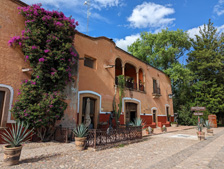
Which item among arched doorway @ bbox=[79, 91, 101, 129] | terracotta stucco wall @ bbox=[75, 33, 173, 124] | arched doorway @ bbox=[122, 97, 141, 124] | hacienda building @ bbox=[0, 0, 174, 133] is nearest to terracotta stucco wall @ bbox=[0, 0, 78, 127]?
hacienda building @ bbox=[0, 0, 174, 133]

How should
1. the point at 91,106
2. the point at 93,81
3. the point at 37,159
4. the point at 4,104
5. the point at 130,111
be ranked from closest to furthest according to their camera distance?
the point at 37,159 → the point at 4,104 → the point at 91,106 → the point at 93,81 → the point at 130,111

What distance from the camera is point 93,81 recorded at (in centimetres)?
1084

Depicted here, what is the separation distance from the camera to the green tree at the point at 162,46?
2663 cm

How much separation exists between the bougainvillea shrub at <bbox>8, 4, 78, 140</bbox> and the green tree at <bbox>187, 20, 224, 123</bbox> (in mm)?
21371

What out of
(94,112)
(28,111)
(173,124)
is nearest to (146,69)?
(173,124)

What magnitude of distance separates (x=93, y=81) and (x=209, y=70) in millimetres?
21711

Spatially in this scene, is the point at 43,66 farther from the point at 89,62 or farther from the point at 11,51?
the point at 89,62

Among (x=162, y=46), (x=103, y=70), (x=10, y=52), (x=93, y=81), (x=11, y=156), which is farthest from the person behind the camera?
(x=162, y=46)

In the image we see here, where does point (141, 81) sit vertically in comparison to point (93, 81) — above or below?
above

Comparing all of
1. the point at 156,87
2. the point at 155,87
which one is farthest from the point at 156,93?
the point at 156,87

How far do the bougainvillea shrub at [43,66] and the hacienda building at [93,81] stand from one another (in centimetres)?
46

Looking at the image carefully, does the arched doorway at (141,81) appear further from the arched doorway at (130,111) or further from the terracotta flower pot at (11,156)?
the terracotta flower pot at (11,156)

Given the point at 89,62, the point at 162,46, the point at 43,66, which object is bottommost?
the point at 43,66

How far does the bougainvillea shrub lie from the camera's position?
267 inches
